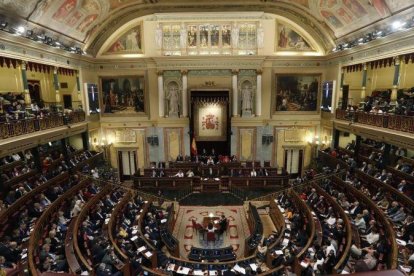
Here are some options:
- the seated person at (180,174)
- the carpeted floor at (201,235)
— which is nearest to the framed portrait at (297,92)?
the seated person at (180,174)

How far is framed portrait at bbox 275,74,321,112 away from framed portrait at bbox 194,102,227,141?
13.1 feet

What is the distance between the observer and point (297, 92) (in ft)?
62.1

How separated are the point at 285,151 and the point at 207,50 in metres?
9.12

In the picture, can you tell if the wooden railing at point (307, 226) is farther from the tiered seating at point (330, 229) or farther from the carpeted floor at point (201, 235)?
the carpeted floor at point (201, 235)

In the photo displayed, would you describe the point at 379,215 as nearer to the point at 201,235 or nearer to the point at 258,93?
the point at 201,235

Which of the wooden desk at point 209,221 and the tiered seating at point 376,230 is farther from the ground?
the tiered seating at point 376,230

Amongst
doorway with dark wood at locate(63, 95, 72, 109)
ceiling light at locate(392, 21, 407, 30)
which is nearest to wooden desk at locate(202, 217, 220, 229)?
ceiling light at locate(392, 21, 407, 30)

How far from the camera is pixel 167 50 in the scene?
18234 mm

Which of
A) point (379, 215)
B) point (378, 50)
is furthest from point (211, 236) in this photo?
point (378, 50)

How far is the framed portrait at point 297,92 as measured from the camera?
61.3 ft

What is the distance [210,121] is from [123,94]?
21.3ft

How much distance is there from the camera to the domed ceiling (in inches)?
450

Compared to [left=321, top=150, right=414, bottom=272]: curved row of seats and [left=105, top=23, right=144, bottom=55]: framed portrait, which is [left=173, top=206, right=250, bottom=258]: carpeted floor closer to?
[left=321, top=150, right=414, bottom=272]: curved row of seats

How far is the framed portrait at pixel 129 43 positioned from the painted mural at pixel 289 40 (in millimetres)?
9400
